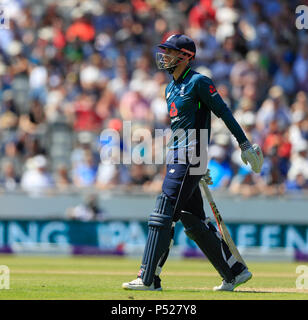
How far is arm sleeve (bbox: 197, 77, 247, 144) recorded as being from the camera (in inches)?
322

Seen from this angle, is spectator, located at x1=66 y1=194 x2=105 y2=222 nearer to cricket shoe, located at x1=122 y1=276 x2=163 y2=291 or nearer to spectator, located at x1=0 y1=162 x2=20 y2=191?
spectator, located at x1=0 y1=162 x2=20 y2=191

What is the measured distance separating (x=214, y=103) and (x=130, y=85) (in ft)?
32.4

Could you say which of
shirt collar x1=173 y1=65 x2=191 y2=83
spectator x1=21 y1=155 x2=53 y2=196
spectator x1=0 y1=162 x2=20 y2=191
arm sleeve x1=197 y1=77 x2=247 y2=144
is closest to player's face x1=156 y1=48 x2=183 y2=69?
shirt collar x1=173 y1=65 x2=191 y2=83

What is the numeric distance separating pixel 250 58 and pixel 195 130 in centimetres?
1053

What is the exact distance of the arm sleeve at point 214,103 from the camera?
8.18m

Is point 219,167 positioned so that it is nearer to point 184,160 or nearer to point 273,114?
point 273,114

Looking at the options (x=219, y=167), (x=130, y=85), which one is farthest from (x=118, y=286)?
(x=130, y=85)

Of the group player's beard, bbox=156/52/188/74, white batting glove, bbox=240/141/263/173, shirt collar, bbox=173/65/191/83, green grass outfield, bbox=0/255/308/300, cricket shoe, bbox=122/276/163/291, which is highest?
player's beard, bbox=156/52/188/74

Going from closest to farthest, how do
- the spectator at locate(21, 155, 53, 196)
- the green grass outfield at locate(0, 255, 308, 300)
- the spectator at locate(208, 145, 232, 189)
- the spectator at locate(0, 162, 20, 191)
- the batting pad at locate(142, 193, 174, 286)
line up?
the green grass outfield at locate(0, 255, 308, 300) → the batting pad at locate(142, 193, 174, 286) → the spectator at locate(208, 145, 232, 189) → the spectator at locate(21, 155, 53, 196) → the spectator at locate(0, 162, 20, 191)

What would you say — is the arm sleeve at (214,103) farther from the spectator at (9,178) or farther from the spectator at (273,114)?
the spectator at (9,178)

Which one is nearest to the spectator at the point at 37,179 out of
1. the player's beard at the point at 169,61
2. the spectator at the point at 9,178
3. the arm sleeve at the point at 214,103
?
the spectator at the point at 9,178

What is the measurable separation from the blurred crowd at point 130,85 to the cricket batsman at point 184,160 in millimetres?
7730

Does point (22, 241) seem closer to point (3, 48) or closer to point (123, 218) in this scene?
point (123, 218)
